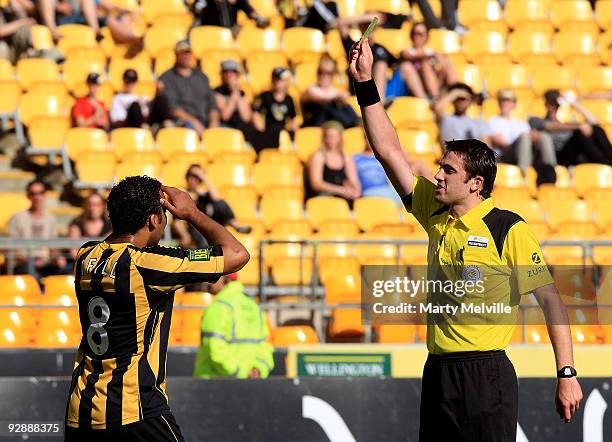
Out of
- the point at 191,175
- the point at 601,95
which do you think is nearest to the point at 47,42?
the point at 191,175

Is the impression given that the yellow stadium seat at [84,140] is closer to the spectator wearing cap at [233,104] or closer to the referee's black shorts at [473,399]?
the spectator wearing cap at [233,104]

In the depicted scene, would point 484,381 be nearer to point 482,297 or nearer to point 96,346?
point 482,297

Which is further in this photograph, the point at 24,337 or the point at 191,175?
the point at 191,175

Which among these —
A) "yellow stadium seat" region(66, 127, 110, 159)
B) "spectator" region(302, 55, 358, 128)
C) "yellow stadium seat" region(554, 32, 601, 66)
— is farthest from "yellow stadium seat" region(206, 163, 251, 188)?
"yellow stadium seat" region(554, 32, 601, 66)

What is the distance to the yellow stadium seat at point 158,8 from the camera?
15.4 metres

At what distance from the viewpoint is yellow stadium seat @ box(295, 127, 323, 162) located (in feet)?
44.3

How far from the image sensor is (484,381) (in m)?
5.53

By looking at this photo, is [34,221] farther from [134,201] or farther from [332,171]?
[134,201]

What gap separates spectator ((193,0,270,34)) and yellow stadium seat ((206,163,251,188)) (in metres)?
3.02

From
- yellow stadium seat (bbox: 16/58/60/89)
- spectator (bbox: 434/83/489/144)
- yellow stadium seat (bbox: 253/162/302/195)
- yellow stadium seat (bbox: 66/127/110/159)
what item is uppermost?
yellow stadium seat (bbox: 16/58/60/89)

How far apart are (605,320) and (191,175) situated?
13.5 ft

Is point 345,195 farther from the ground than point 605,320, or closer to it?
farther from the ground

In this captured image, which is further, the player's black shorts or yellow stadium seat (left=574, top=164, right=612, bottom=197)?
yellow stadium seat (left=574, top=164, right=612, bottom=197)

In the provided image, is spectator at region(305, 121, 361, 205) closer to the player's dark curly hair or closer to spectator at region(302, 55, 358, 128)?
spectator at region(302, 55, 358, 128)
